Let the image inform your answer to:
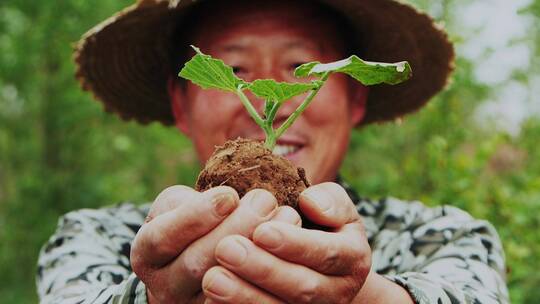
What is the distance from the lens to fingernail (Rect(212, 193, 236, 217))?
3.68ft

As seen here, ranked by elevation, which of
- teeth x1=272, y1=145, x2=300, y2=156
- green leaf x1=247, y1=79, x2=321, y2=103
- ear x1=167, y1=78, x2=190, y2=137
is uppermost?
green leaf x1=247, y1=79, x2=321, y2=103

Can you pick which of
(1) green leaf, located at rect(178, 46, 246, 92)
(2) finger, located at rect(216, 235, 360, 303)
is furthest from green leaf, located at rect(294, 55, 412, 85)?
(2) finger, located at rect(216, 235, 360, 303)

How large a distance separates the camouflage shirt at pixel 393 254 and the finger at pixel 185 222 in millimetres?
412

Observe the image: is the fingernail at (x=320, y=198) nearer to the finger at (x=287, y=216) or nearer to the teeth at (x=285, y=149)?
the finger at (x=287, y=216)

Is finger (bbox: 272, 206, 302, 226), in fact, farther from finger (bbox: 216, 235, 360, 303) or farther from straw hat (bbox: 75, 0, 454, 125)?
straw hat (bbox: 75, 0, 454, 125)

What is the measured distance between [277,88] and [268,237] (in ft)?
1.10

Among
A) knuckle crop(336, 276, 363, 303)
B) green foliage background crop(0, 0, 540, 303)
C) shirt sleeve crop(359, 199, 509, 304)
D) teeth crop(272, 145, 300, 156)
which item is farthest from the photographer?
green foliage background crop(0, 0, 540, 303)

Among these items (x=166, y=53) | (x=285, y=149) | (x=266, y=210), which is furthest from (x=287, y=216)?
(x=166, y=53)

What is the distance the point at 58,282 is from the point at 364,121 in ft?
5.61

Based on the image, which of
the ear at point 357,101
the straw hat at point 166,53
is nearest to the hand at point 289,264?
the straw hat at point 166,53

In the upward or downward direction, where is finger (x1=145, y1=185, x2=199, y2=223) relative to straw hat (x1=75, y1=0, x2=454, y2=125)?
downward

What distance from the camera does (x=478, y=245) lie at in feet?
6.77

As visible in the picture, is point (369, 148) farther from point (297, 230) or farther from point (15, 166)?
point (297, 230)

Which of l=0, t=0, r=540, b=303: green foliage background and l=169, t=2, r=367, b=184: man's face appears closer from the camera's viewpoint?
l=169, t=2, r=367, b=184: man's face
